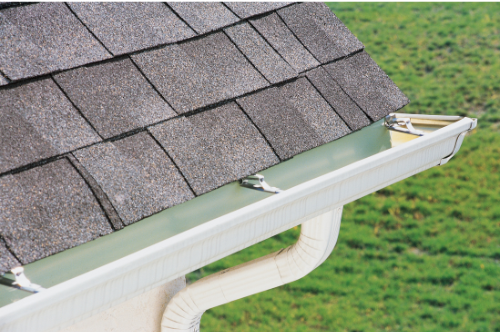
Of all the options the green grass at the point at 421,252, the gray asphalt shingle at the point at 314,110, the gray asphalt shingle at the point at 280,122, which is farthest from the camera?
the green grass at the point at 421,252

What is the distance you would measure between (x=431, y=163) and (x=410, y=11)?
11.0 m

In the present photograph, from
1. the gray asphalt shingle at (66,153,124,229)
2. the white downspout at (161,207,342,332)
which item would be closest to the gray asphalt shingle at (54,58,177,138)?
the gray asphalt shingle at (66,153,124,229)

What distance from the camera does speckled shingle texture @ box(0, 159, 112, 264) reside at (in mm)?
1437

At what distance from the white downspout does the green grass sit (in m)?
4.66

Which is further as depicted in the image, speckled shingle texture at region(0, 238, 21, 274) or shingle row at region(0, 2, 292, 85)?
shingle row at region(0, 2, 292, 85)

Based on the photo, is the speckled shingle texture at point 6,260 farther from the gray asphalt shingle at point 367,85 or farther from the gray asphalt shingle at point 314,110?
the gray asphalt shingle at point 367,85

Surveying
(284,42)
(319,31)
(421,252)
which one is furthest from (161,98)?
(421,252)

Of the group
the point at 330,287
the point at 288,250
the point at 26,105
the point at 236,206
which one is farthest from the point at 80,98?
the point at 330,287

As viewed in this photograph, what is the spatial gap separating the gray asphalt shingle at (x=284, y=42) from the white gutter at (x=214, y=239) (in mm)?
508

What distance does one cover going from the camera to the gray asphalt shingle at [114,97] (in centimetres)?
174

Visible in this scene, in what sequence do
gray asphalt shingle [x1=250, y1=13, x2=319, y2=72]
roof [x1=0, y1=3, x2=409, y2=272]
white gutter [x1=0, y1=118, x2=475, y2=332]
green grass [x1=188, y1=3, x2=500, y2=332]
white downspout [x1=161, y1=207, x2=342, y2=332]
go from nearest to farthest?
1. white gutter [x1=0, y1=118, x2=475, y2=332]
2. roof [x1=0, y1=3, x2=409, y2=272]
3. gray asphalt shingle [x1=250, y1=13, x2=319, y2=72]
4. white downspout [x1=161, y1=207, x2=342, y2=332]
5. green grass [x1=188, y1=3, x2=500, y2=332]

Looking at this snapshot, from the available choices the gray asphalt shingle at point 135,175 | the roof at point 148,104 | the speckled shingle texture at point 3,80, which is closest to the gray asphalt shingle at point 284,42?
the roof at point 148,104

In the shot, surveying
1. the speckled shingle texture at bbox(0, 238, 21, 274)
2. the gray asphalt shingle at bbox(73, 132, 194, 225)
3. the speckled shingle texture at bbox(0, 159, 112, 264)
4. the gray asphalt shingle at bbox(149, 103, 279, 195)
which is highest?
the gray asphalt shingle at bbox(149, 103, 279, 195)

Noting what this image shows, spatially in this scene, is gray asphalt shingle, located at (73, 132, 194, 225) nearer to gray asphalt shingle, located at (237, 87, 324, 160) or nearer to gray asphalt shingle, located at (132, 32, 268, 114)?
gray asphalt shingle, located at (132, 32, 268, 114)
